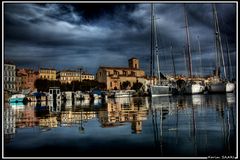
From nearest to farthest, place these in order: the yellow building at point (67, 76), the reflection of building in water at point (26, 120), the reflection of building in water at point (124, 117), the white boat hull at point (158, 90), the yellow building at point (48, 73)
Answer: the reflection of building in water at point (124, 117)
the reflection of building in water at point (26, 120)
the white boat hull at point (158, 90)
the yellow building at point (48, 73)
the yellow building at point (67, 76)

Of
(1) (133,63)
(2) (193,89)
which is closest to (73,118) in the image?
(2) (193,89)

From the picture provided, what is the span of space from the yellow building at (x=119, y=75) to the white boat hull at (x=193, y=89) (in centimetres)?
5469

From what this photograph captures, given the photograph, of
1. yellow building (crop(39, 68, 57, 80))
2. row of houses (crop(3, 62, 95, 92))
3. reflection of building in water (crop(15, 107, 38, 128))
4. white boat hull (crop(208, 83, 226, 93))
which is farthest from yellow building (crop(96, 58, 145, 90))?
reflection of building in water (crop(15, 107, 38, 128))

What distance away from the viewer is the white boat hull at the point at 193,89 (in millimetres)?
40094

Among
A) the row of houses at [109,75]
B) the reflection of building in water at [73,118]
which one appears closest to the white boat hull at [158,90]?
the reflection of building in water at [73,118]

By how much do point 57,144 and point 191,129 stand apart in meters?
3.35

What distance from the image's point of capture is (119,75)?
99562mm

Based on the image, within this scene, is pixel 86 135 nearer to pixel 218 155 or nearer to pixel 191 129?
pixel 191 129

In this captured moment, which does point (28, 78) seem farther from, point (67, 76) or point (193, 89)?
point (193, 89)

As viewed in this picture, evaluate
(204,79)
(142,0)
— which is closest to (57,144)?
(142,0)

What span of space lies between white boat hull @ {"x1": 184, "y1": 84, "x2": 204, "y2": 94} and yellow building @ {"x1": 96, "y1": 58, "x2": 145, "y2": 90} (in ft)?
179

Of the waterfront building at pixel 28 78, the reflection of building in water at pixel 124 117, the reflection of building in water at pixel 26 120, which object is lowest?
the reflection of building in water at pixel 26 120

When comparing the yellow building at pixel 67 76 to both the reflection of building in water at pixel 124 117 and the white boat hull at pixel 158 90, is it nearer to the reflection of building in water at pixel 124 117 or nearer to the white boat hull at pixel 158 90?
the white boat hull at pixel 158 90

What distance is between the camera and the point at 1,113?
27.7ft
